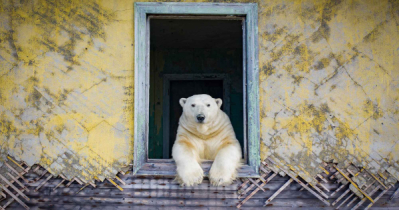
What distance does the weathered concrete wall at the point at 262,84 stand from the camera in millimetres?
2773

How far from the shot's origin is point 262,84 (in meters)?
2.80

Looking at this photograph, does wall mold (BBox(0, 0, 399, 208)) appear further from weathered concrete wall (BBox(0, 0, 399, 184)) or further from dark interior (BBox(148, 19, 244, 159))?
dark interior (BBox(148, 19, 244, 159))

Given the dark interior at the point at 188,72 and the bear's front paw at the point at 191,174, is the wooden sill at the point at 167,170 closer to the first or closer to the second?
the bear's front paw at the point at 191,174

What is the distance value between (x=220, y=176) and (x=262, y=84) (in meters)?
0.89

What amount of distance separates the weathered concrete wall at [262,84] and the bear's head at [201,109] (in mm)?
482

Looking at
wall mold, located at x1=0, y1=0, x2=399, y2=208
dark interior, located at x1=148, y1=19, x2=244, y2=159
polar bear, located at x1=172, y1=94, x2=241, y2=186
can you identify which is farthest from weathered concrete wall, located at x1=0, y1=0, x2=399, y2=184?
dark interior, located at x1=148, y1=19, x2=244, y2=159

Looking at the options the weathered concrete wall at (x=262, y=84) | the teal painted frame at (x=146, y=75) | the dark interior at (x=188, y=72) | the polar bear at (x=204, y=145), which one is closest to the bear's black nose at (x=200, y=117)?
the polar bear at (x=204, y=145)

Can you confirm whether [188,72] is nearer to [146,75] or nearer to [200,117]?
[146,75]

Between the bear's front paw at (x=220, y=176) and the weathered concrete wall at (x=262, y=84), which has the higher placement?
the weathered concrete wall at (x=262, y=84)

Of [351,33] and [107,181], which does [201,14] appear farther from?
[107,181]

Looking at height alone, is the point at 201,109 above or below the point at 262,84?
below

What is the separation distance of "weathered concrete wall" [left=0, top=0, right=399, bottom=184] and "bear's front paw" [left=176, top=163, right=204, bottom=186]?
54cm

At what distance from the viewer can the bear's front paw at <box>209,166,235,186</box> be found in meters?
2.55

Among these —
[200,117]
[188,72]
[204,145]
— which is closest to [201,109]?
[200,117]
